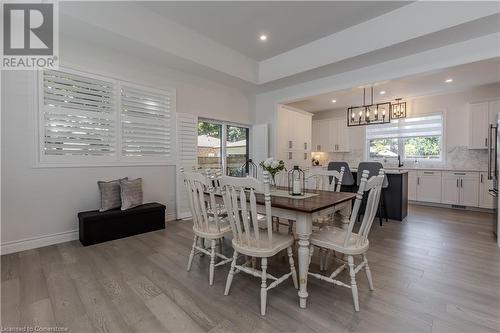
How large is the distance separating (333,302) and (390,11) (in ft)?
11.7

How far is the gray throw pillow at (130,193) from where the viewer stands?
3.35m

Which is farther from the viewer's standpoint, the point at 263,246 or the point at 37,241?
the point at 37,241

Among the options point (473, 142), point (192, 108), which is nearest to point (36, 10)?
point (192, 108)

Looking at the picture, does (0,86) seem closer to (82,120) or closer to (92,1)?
(82,120)

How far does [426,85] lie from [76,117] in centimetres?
660

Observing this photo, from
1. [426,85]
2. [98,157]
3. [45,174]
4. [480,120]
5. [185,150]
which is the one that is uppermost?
[426,85]

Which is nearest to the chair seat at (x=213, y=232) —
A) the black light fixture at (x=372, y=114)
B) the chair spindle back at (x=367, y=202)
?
the chair spindle back at (x=367, y=202)

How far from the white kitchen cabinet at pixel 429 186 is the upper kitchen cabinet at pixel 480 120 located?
0.95 metres

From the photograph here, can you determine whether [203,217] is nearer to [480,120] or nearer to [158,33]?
[158,33]

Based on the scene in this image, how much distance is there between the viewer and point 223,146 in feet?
16.8

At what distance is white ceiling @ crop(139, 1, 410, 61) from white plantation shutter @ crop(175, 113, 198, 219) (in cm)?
149

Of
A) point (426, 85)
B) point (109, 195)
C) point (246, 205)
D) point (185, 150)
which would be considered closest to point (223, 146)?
point (185, 150)

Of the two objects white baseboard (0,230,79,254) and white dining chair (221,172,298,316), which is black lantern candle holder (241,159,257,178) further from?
white dining chair (221,172,298,316)

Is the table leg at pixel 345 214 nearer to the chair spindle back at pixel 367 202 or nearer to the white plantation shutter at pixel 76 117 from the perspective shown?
the chair spindle back at pixel 367 202
